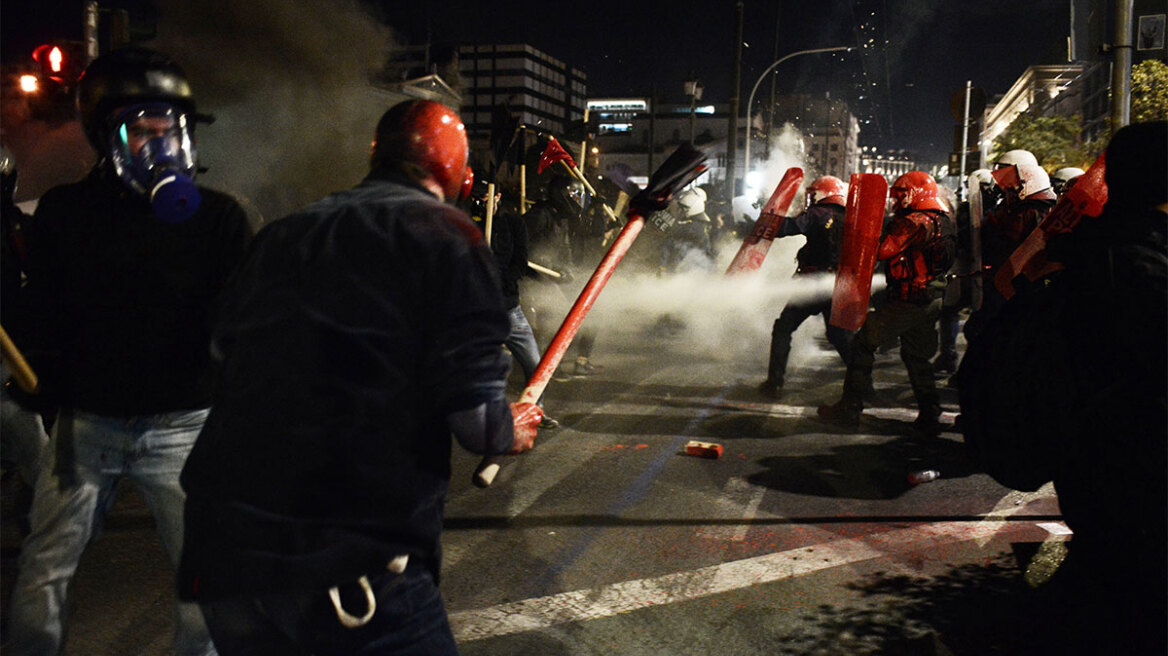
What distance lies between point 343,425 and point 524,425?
492 millimetres

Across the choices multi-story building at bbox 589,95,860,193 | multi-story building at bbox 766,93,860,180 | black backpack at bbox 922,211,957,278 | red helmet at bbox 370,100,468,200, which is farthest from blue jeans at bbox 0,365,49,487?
multi-story building at bbox 589,95,860,193

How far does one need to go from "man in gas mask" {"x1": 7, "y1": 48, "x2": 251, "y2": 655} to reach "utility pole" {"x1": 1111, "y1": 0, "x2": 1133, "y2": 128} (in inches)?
316

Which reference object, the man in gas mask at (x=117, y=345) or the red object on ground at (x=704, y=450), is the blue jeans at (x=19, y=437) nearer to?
the man in gas mask at (x=117, y=345)

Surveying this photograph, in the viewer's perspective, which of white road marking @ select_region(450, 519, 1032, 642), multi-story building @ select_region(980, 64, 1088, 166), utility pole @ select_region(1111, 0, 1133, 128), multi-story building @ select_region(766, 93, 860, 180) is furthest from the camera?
multi-story building @ select_region(766, 93, 860, 180)

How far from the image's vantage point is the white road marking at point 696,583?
332 cm

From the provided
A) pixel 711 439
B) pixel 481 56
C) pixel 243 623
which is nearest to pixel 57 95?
pixel 711 439

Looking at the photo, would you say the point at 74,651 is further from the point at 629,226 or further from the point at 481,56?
the point at 481,56

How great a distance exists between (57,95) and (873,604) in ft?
30.7

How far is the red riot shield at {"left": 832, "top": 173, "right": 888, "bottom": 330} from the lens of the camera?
265 inches

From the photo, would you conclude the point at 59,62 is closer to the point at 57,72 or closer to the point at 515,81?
the point at 57,72

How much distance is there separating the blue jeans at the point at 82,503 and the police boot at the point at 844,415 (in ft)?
17.1

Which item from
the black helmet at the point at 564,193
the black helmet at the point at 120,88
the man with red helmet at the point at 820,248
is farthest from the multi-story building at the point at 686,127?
the black helmet at the point at 120,88

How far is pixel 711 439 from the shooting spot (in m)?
6.19

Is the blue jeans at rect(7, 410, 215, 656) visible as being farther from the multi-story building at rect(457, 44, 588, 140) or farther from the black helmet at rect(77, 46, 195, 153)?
the multi-story building at rect(457, 44, 588, 140)
